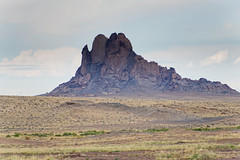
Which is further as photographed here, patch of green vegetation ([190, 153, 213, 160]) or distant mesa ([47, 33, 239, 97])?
distant mesa ([47, 33, 239, 97])

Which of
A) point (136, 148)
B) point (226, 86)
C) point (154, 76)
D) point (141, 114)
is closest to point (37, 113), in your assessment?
point (141, 114)

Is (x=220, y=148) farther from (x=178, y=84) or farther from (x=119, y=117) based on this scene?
(x=178, y=84)

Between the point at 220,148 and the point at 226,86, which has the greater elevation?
the point at 226,86

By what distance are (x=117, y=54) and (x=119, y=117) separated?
12809 cm

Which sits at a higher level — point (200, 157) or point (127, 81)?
point (127, 81)

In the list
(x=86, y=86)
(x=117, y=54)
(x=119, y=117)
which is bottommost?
(x=119, y=117)

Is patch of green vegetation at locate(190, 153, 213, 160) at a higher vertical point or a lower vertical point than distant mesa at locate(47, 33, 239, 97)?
lower

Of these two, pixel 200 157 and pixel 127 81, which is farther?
pixel 127 81

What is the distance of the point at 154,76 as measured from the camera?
198 m

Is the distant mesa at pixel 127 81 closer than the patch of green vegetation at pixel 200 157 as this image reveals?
No

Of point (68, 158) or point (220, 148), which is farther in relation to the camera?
point (220, 148)

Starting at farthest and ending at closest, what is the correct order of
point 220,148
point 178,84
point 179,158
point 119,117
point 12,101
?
1. point 178,84
2. point 12,101
3. point 119,117
4. point 220,148
5. point 179,158

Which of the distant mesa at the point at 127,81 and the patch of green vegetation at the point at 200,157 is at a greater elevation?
the distant mesa at the point at 127,81

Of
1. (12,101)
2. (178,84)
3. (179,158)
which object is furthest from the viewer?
(178,84)
